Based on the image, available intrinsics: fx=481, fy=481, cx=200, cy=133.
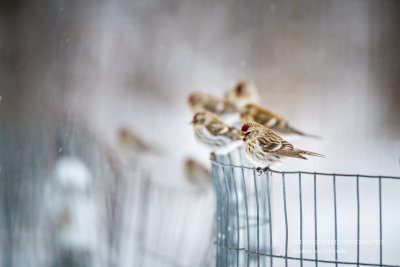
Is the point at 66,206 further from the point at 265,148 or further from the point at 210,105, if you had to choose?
the point at 265,148

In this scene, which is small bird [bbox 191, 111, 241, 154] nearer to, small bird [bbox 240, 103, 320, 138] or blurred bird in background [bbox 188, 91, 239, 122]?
small bird [bbox 240, 103, 320, 138]

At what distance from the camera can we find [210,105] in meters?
3.05

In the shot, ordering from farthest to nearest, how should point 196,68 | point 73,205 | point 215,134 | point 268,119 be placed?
point 196,68, point 73,205, point 268,119, point 215,134

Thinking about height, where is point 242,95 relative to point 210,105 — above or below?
above

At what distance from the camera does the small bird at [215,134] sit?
2.31m

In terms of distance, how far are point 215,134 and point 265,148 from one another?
64cm

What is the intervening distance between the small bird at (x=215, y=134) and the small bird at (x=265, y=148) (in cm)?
47

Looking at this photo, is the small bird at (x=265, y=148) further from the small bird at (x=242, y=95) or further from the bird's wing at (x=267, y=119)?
the small bird at (x=242, y=95)

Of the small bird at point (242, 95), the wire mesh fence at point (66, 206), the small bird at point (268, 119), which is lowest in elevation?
the wire mesh fence at point (66, 206)

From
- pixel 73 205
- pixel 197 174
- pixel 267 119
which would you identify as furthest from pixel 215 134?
pixel 73 205

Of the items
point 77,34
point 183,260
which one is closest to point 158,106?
point 77,34

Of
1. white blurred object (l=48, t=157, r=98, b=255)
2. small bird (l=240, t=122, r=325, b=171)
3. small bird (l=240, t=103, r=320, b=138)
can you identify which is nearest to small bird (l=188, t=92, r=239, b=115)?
small bird (l=240, t=103, r=320, b=138)

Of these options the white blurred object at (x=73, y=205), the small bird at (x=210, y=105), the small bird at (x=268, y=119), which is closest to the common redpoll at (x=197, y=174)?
the small bird at (x=210, y=105)

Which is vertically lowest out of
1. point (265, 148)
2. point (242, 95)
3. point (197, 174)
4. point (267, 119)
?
point (197, 174)
